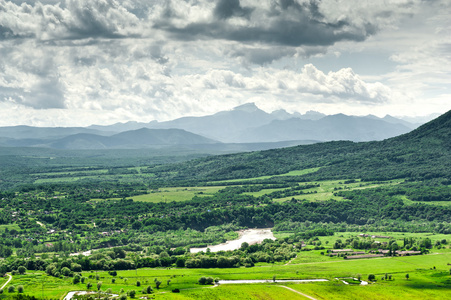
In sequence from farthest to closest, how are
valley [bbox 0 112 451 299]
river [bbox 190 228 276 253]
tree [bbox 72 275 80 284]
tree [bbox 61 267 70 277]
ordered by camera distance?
river [bbox 190 228 276 253] → tree [bbox 61 267 70 277] → tree [bbox 72 275 80 284] → valley [bbox 0 112 451 299]

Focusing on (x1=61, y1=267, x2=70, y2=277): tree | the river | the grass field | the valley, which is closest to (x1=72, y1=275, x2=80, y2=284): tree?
the valley

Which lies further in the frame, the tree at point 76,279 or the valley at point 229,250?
the tree at point 76,279

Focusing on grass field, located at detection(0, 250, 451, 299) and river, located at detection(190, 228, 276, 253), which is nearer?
grass field, located at detection(0, 250, 451, 299)

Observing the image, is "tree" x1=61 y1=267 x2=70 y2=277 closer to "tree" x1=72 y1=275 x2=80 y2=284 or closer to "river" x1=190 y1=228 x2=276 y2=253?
"tree" x1=72 y1=275 x2=80 y2=284

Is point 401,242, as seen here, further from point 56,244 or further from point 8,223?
point 8,223

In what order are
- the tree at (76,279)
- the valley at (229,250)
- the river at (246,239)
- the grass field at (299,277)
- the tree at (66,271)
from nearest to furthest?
1. the grass field at (299,277)
2. the valley at (229,250)
3. the tree at (76,279)
4. the tree at (66,271)
5. the river at (246,239)

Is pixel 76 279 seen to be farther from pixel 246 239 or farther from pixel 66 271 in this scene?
pixel 246 239

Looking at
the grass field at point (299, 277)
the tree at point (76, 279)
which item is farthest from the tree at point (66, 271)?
the tree at point (76, 279)

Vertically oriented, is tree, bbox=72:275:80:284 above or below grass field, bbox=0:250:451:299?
above

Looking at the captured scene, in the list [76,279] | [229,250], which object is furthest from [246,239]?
[76,279]

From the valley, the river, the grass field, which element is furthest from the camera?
the river

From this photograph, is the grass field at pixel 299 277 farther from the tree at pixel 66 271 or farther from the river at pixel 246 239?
the river at pixel 246 239
